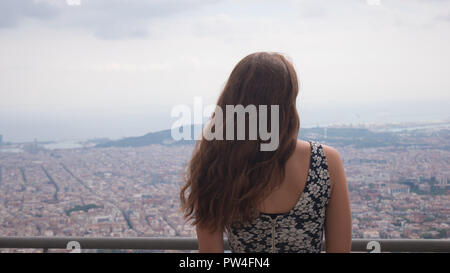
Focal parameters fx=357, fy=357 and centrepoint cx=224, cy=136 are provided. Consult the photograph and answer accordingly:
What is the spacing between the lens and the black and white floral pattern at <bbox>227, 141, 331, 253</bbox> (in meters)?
1.10

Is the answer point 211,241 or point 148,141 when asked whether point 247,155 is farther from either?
point 148,141

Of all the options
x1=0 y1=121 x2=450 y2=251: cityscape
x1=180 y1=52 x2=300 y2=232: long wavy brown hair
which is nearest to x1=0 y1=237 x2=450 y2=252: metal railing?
x1=0 y1=121 x2=450 y2=251: cityscape

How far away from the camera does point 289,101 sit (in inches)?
43.1

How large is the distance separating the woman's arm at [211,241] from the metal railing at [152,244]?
28.6 inches

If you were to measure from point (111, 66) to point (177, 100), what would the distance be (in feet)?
2.17

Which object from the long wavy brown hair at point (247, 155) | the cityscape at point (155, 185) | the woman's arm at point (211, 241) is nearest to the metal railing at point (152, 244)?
the cityscape at point (155, 185)

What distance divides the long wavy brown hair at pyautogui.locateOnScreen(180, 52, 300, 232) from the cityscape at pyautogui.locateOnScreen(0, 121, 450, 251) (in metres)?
1.34

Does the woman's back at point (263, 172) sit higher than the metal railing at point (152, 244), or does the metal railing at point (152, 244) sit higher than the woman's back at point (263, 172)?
the woman's back at point (263, 172)

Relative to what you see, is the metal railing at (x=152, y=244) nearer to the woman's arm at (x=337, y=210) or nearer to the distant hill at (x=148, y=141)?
the woman's arm at (x=337, y=210)

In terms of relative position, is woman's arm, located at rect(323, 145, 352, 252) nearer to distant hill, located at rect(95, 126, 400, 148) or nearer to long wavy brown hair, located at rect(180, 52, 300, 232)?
long wavy brown hair, located at rect(180, 52, 300, 232)

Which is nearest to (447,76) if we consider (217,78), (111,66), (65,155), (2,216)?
(217,78)

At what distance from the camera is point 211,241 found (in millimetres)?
1149

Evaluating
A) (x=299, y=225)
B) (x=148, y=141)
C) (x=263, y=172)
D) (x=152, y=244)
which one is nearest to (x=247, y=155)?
(x=263, y=172)

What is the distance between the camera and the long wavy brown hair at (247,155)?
1065 mm
